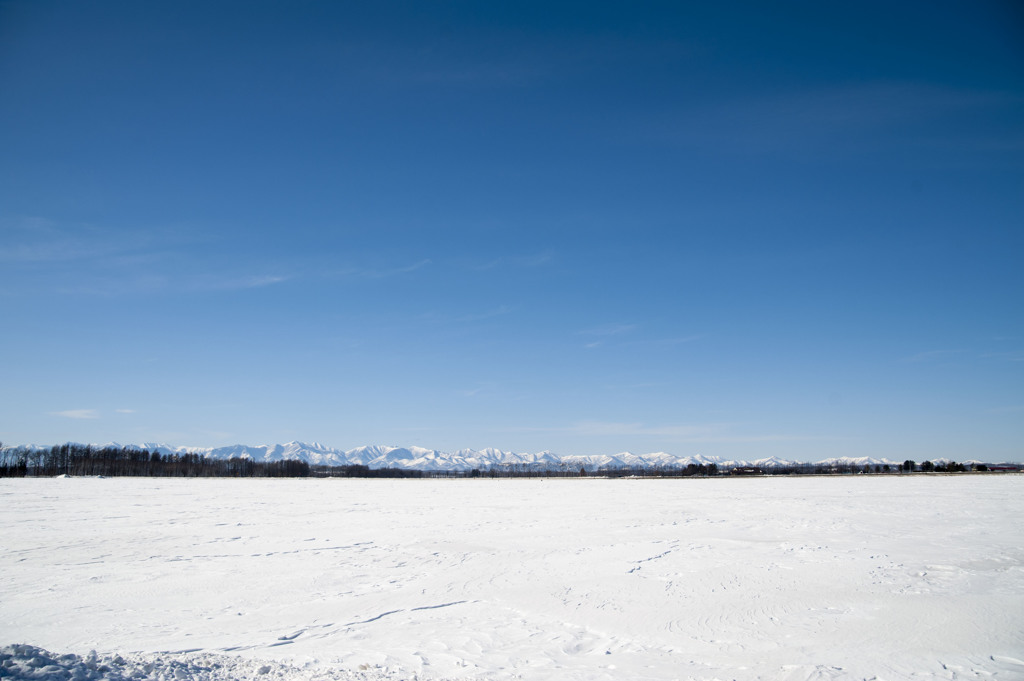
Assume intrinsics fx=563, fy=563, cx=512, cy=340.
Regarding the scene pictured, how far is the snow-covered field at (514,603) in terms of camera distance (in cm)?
705

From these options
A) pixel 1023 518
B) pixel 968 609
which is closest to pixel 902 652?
pixel 968 609

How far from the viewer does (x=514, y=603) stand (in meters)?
10.0

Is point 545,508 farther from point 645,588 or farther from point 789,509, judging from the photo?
point 645,588

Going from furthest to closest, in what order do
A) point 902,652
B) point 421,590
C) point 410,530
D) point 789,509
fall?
point 789,509 → point 410,530 → point 421,590 → point 902,652

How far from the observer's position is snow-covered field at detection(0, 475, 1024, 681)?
7.05 meters

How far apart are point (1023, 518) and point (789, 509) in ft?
28.3

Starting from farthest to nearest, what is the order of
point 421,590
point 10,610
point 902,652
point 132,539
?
point 132,539, point 421,590, point 10,610, point 902,652

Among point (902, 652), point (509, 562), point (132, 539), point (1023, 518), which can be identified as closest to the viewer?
point (902, 652)

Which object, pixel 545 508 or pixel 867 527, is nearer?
pixel 867 527

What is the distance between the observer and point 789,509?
2769 cm

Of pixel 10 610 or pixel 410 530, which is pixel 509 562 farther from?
pixel 10 610

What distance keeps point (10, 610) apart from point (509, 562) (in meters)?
9.23

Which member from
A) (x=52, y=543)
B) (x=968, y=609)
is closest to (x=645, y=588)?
(x=968, y=609)

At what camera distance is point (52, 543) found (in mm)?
15844
